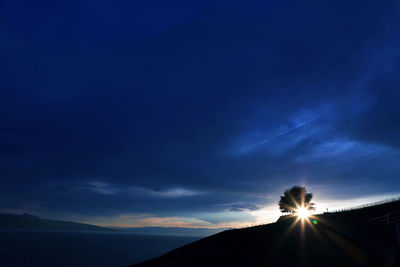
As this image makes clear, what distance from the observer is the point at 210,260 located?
2292 centimetres

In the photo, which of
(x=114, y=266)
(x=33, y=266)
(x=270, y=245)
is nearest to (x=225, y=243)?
(x=270, y=245)

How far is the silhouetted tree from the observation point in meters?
74.0

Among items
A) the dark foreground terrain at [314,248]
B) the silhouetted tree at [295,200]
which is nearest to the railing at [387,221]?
the dark foreground terrain at [314,248]

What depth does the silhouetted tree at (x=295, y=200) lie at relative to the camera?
74.0m

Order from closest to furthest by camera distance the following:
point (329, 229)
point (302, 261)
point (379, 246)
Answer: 1. point (379, 246)
2. point (302, 261)
3. point (329, 229)

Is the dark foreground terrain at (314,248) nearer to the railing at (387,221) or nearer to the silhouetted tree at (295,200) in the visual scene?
the railing at (387,221)

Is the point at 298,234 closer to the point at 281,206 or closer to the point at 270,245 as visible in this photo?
the point at 270,245

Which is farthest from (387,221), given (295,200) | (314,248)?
(295,200)

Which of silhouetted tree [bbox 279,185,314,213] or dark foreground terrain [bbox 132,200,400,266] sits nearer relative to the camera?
dark foreground terrain [bbox 132,200,400,266]

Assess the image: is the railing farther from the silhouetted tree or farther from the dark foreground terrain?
the silhouetted tree

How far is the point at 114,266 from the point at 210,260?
76.1 m

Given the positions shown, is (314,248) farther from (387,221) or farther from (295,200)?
(295,200)

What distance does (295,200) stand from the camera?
242 ft

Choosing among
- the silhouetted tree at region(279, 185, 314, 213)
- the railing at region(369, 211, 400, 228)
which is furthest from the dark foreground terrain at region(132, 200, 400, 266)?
the silhouetted tree at region(279, 185, 314, 213)
